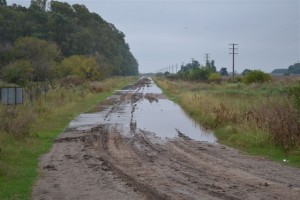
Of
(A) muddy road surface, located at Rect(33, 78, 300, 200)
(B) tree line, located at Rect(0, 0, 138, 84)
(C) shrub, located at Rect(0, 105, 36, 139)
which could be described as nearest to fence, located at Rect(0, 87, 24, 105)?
(C) shrub, located at Rect(0, 105, 36, 139)

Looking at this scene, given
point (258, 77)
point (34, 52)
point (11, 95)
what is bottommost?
point (11, 95)

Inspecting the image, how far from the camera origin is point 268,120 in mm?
15797

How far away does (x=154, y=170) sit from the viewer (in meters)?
10.9

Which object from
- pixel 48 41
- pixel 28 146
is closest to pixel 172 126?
pixel 28 146

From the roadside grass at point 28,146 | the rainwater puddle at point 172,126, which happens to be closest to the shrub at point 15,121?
the roadside grass at point 28,146

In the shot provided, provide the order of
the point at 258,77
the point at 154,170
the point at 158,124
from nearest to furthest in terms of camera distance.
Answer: the point at 154,170 < the point at 158,124 < the point at 258,77

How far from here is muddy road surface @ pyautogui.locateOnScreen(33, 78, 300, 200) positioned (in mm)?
8633

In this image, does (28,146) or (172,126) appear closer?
(28,146)

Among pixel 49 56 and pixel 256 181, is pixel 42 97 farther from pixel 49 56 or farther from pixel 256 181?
pixel 49 56

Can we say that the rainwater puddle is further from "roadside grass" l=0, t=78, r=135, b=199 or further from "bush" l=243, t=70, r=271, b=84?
"bush" l=243, t=70, r=271, b=84

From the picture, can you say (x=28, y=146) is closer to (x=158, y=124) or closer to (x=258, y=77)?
(x=158, y=124)

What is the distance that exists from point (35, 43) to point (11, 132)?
145ft

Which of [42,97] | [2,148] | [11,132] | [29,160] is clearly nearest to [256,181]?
[29,160]

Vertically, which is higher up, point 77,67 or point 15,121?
point 77,67
